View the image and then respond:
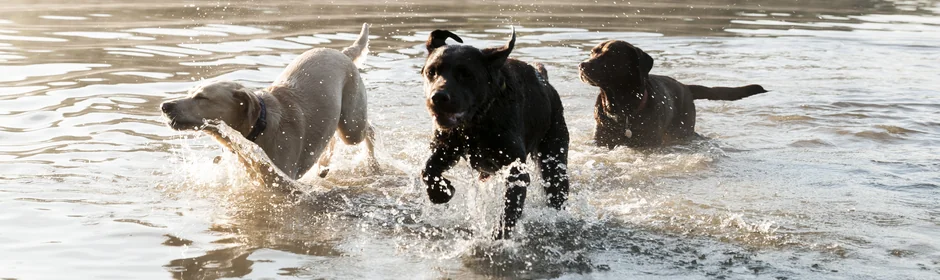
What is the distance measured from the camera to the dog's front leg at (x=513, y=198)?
210 inches

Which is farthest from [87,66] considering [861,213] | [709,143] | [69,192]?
[861,213]

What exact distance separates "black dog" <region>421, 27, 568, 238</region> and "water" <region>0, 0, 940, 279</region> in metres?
0.39

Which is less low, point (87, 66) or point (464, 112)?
point (464, 112)

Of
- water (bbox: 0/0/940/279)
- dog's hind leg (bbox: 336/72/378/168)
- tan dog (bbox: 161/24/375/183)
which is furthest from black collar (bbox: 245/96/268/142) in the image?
dog's hind leg (bbox: 336/72/378/168)

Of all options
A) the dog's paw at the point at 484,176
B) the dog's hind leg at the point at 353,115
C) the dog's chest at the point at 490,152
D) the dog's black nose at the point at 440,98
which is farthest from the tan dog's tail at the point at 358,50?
the dog's black nose at the point at 440,98

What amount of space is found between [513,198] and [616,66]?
124 inches

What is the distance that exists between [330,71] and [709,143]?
3.63 m

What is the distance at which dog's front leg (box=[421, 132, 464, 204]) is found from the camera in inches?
208

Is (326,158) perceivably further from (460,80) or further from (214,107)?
(460,80)

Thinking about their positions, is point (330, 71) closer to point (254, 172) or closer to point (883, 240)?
point (254, 172)

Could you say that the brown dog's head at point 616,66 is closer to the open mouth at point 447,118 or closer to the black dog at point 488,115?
the black dog at point 488,115

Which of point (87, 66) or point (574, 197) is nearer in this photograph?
point (574, 197)

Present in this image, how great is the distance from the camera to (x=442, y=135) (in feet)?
17.2

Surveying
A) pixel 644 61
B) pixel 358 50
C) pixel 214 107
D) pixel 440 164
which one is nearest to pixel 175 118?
pixel 214 107
